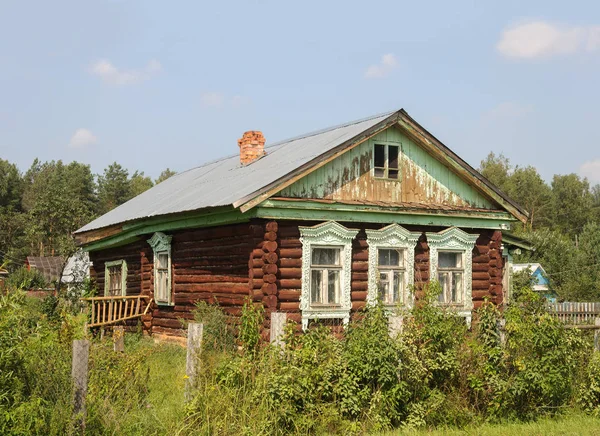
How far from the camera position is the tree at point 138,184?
103 m

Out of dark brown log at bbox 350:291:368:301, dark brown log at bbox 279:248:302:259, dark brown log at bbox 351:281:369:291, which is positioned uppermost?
dark brown log at bbox 279:248:302:259

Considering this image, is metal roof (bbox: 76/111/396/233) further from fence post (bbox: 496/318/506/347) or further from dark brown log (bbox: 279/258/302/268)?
fence post (bbox: 496/318/506/347)

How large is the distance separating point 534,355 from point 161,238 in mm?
10654

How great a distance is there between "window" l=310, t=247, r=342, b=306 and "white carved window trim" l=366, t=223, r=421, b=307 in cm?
83

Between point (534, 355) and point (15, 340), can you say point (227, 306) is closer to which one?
point (534, 355)

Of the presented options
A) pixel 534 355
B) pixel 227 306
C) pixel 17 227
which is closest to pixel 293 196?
pixel 227 306

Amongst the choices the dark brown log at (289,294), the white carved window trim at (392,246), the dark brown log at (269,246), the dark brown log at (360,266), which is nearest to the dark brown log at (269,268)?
the dark brown log at (269,246)

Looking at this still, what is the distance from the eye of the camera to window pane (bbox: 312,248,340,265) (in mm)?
16547

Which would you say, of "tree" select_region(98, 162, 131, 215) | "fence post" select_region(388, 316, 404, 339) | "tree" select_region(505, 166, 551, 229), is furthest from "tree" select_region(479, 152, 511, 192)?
"fence post" select_region(388, 316, 404, 339)

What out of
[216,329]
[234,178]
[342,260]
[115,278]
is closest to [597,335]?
[342,260]

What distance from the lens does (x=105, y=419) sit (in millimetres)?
9453

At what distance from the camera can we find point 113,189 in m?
97.0

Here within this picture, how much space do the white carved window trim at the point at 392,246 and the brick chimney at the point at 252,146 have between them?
19.0ft

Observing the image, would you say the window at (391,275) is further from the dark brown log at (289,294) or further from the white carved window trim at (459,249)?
the dark brown log at (289,294)
